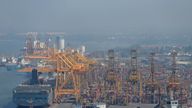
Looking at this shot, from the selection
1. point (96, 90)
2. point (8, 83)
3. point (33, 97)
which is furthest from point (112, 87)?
point (8, 83)

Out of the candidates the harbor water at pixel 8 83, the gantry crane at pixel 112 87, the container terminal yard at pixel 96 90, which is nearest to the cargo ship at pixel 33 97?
the container terminal yard at pixel 96 90

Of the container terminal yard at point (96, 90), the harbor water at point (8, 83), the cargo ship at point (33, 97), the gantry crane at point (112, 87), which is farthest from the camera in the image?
the harbor water at point (8, 83)

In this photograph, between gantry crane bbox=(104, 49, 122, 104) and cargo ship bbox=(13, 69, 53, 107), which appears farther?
gantry crane bbox=(104, 49, 122, 104)

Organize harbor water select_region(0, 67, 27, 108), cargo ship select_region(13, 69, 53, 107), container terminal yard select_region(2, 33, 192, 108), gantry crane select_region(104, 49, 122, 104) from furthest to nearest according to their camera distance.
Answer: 1. harbor water select_region(0, 67, 27, 108)
2. gantry crane select_region(104, 49, 122, 104)
3. cargo ship select_region(13, 69, 53, 107)
4. container terminal yard select_region(2, 33, 192, 108)

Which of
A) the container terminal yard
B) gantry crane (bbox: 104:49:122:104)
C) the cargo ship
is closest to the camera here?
the container terminal yard

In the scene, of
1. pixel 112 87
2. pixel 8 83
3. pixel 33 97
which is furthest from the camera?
pixel 8 83

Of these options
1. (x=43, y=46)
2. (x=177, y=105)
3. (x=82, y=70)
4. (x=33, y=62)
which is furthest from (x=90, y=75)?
(x=43, y=46)

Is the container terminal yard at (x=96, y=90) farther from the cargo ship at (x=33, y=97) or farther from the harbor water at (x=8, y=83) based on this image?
the harbor water at (x=8, y=83)

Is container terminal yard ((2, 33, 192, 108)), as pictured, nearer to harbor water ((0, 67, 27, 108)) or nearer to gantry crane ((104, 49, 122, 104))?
gantry crane ((104, 49, 122, 104))

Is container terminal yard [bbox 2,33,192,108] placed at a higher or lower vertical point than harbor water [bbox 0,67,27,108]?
higher

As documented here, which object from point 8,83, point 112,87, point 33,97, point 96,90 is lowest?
point 8,83

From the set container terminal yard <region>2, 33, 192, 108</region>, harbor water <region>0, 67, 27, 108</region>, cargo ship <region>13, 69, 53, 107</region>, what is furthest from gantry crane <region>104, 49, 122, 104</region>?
harbor water <region>0, 67, 27, 108</region>

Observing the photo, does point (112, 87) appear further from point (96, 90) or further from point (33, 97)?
point (33, 97)
